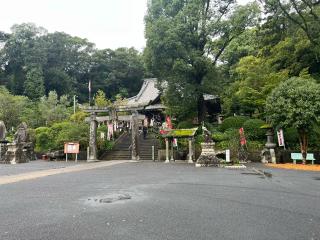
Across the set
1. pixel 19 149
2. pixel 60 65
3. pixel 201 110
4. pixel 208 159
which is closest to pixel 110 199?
pixel 208 159

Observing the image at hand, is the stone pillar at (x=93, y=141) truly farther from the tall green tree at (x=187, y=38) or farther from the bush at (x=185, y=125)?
the bush at (x=185, y=125)

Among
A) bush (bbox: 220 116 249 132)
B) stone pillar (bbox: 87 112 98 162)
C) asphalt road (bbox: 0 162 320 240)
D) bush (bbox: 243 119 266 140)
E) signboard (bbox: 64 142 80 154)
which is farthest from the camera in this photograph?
bush (bbox: 220 116 249 132)

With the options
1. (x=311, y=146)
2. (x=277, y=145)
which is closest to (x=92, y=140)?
(x=277, y=145)

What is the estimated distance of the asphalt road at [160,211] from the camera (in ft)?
16.4

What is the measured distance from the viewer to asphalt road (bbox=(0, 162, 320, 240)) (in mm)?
4996

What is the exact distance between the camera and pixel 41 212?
20.9 feet

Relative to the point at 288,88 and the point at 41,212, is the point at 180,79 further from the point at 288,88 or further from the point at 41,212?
the point at 41,212

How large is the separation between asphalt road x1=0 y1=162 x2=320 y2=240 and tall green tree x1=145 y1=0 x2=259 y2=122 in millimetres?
15063

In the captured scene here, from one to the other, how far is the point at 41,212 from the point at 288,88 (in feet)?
54.1

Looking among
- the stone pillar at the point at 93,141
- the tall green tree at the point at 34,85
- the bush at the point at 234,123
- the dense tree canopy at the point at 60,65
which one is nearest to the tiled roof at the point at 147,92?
the dense tree canopy at the point at 60,65

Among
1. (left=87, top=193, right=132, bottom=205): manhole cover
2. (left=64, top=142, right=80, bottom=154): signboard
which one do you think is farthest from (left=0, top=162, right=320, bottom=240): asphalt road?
(left=64, top=142, right=80, bottom=154): signboard

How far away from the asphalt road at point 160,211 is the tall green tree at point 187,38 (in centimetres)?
1506

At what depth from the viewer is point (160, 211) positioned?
20.9ft

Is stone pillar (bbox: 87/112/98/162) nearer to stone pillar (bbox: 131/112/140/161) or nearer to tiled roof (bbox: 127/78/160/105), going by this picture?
stone pillar (bbox: 131/112/140/161)
